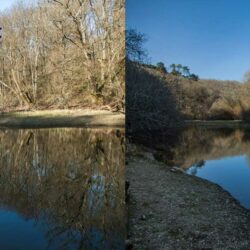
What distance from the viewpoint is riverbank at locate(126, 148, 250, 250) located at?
5.85 ft

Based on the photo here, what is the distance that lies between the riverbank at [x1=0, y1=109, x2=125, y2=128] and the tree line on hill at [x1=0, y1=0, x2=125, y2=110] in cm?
17

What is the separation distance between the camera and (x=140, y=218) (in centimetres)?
228

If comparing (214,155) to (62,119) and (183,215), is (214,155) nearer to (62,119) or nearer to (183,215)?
(183,215)

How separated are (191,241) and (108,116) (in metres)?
3.71

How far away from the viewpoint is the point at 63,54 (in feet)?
19.5

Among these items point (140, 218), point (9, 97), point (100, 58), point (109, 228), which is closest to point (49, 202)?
point (140, 218)

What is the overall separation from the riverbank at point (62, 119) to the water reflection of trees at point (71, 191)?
0.53 metres

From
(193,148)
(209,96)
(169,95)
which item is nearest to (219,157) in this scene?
(193,148)

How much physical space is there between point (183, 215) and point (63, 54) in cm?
421

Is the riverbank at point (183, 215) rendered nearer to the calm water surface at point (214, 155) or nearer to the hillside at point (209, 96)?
the calm water surface at point (214, 155)

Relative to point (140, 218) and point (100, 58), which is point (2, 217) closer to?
point (140, 218)

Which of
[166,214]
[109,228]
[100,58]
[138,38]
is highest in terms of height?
[100,58]

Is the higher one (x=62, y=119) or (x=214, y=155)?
(x=62, y=119)

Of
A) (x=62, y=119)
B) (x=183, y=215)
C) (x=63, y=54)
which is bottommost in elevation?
(x=183, y=215)
